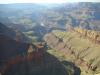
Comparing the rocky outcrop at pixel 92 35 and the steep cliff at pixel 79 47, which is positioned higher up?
the rocky outcrop at pixel 92 35

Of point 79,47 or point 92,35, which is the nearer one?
point 79,47

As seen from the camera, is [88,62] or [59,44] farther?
[59,44]

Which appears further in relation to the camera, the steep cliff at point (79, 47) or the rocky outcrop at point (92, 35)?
the rocky outcrop at point (92, 35)

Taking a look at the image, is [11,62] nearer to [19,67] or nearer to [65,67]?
[19,67]

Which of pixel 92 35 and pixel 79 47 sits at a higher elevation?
pixel 92 35

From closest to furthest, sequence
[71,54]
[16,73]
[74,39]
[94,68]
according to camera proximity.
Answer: [16,73] < [94,68] < [71,54] < [74,39]

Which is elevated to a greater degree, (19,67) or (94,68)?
(19,67)

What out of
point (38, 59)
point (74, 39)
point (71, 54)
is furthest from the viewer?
point (74, 39)

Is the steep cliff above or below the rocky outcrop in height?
below

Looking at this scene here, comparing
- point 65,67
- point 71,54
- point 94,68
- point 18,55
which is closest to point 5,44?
point 18,55

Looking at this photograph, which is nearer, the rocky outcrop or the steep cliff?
the steep cliff

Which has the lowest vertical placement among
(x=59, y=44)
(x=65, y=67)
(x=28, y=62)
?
(x=59, y=44)
